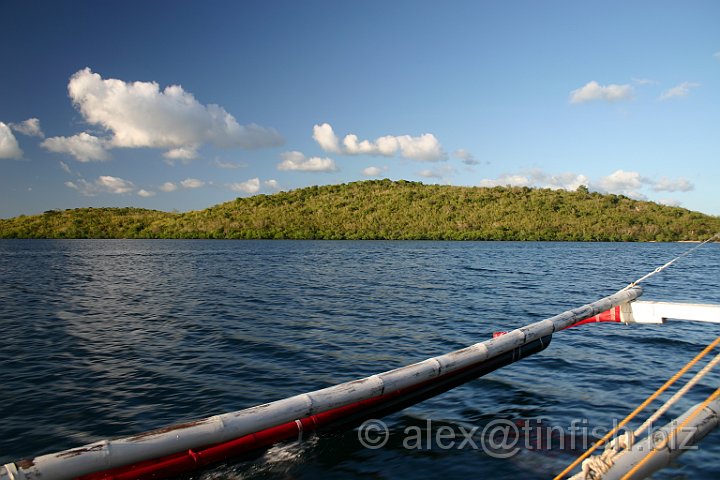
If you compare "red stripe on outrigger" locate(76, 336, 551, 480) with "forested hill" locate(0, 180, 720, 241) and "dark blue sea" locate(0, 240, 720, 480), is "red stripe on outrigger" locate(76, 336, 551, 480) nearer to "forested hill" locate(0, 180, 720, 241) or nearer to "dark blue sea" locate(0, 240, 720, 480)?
"dark blue sea" locate(0, 240, 720, 480)

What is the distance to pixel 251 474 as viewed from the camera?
7633mm

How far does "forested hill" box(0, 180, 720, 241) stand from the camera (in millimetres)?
150750

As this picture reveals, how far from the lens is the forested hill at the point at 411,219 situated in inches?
5935

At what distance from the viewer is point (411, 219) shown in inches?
6432

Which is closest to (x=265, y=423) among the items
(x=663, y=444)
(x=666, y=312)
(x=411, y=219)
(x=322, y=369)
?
(x=663, y=444)

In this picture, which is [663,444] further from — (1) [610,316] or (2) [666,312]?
(1) [610,316]

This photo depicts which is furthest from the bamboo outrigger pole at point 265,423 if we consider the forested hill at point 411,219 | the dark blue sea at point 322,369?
the forested hill at point 411,219

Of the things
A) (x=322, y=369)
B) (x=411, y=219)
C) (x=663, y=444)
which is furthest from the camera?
(x=411, y=219)

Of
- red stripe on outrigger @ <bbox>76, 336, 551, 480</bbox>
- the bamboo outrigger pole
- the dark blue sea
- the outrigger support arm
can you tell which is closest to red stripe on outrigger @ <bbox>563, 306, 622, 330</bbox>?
the outrigger support arm

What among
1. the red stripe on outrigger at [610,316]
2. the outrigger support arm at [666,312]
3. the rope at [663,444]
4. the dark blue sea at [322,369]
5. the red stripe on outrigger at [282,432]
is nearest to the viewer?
the rope at [663,444]

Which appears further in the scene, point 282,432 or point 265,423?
point 282,432

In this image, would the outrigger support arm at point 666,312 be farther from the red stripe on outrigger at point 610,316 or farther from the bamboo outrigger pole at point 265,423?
the bamboo outrigger pole at point 265,423

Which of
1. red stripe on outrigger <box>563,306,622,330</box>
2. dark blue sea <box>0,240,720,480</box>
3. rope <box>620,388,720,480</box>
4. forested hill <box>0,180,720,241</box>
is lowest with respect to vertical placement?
dark blue sea <box>0,240,720,480</box>

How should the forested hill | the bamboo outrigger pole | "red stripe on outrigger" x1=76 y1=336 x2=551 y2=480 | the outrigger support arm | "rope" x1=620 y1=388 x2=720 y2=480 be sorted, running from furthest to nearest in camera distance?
the forested hill, the outrigger support arm, "red stripe on outrigger" x1=76 y1=336 x2=551 y2=480, the bamboo outrigger pole, "rope" x1=620 y1=388 x2=720 y2=480
